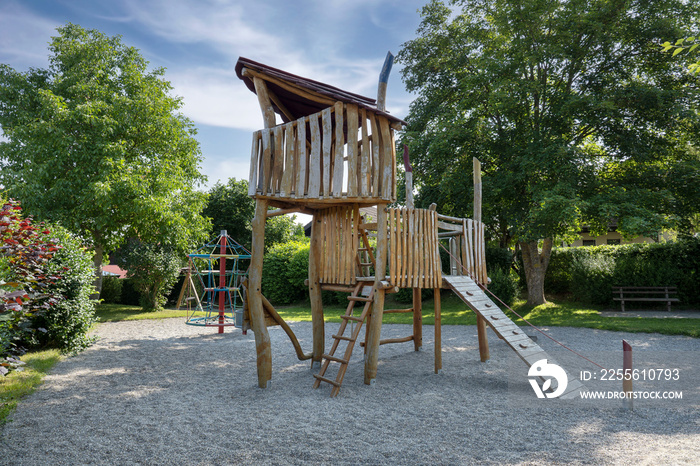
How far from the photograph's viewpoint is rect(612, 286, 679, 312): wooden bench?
16000 millimetres

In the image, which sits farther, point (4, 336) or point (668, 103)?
point (668, 103)

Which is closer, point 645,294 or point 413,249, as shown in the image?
point 413,249

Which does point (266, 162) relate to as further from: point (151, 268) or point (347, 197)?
point (151, 268)

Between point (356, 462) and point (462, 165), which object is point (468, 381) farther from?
point (462, 165)

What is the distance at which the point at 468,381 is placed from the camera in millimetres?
7441

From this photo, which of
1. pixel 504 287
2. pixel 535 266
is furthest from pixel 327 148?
pixel 535 266

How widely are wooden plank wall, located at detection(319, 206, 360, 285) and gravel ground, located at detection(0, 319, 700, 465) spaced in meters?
1.88

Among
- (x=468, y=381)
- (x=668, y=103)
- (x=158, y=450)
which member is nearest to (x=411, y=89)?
(x=668, y=103)

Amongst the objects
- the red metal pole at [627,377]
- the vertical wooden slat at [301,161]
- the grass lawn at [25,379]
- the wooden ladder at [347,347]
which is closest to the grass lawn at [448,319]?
the grass lawn at [25,379]

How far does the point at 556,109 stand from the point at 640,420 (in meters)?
12.6

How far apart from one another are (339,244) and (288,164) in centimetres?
180

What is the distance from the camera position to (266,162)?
23.8 ft

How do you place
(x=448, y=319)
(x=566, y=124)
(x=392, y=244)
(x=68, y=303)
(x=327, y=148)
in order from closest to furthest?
(x=327, y=148) < (x=392, y=244) < (x=68, y=303) < (x=566, y=124) < (x=448, y=319)

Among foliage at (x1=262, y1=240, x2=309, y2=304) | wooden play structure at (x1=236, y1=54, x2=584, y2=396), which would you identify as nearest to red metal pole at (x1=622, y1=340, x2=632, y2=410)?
wooden play structure at (x1=236, y1=54, x2=584, y2=396)
